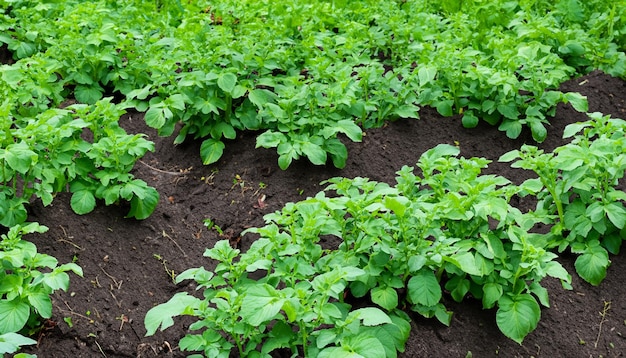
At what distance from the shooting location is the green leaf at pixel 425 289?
3600 millimetres

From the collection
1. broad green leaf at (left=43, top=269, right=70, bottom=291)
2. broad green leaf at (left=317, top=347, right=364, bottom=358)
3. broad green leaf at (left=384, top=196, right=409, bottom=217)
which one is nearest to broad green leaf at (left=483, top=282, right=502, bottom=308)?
broad green leaf at (left=384, top=196, right=409, bottom=217)

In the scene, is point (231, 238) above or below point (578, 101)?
below

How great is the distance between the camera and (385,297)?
3.57 meters

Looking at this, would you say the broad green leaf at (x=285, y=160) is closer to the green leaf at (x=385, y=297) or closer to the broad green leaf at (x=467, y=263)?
the green leaf at (x=385, y=297)

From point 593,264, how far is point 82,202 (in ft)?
8.39

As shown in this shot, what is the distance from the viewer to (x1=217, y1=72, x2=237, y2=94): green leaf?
4828mm

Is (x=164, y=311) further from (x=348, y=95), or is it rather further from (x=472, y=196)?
(x=348, y=95)

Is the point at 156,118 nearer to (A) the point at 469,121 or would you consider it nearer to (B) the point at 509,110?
(A) the point at 469,121

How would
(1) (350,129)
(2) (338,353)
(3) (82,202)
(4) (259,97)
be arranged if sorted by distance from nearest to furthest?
1. (2) (338,353)
2. (3) (82,202)
3. (1) (350,129)
4. (4) (259,97)

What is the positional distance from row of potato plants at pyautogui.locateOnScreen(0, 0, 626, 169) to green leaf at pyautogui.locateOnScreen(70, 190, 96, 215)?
0.76 m

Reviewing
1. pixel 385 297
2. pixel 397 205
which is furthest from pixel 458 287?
pixel 397 205

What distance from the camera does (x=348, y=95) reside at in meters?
4.78

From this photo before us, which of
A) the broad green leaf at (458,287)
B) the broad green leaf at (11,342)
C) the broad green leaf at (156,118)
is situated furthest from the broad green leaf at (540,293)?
the broad green leaf at (156,118)

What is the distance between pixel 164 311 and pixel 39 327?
0.70m
